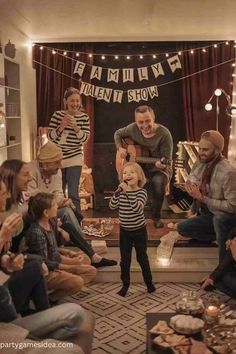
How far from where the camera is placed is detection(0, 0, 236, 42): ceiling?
387 cm

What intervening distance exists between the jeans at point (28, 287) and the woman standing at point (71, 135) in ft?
6.01

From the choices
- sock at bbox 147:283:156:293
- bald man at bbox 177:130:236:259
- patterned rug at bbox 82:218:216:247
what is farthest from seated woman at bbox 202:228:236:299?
patterned rug at bbox 82:218:216:247

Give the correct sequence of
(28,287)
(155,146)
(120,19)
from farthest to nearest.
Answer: (155,146) < (120,19) < (28,287)

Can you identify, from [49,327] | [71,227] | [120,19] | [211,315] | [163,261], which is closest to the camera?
[49,327]

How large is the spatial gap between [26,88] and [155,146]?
195 cm

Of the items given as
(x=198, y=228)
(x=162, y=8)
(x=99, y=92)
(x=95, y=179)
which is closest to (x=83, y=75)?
(x=99, y=92)

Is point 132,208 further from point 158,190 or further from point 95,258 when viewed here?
point 158,190

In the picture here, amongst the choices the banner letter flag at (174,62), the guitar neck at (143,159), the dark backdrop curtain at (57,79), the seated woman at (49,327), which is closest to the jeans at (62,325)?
the seated woman at (49,327)

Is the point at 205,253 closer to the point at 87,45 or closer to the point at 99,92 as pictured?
the point at 99,92

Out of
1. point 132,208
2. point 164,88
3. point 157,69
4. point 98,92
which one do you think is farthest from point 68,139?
point 164,88

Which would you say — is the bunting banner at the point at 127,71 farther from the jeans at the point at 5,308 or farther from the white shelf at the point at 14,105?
the jeans at the point at 5,308

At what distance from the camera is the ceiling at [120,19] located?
12.7 feet

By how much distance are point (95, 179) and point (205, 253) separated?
2.41 meters

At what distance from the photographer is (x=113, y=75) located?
595cm
